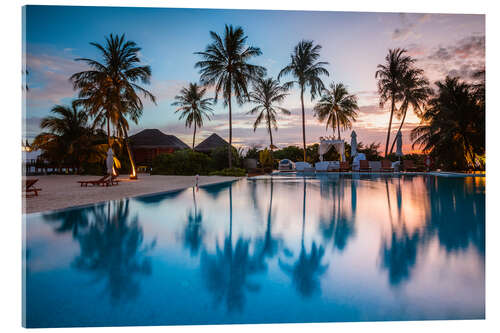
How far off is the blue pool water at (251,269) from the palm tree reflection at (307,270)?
0.01m

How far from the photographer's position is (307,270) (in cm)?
282

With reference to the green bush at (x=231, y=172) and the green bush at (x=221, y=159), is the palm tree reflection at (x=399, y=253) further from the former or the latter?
the green bush at (x=221, y=159)

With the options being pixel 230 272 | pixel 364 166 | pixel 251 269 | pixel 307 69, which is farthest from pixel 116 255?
pixel 307 69

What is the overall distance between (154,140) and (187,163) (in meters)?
12.1

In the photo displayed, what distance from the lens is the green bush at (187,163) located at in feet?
65.1

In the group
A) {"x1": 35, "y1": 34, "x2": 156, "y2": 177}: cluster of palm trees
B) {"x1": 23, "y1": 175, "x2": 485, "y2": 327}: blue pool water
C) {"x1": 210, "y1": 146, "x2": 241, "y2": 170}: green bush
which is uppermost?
{"x1": 35, "y1": 34, "x2": 156, "y2": 177}: cluster of palm trees

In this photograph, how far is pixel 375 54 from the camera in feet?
29.8

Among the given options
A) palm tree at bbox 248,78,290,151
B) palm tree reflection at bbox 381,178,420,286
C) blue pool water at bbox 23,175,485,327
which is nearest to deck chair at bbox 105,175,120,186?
blue pool water at bbox 23,175,485,327

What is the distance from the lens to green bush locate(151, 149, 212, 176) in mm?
19844

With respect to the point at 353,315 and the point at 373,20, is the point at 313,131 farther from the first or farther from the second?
the point at 353,315

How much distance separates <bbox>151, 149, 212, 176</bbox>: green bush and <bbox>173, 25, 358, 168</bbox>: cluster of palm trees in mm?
2494

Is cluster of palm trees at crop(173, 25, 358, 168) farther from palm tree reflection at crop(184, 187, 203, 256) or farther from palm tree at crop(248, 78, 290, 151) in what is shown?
palm tree reflection at crop(184, 187, 203, 256)

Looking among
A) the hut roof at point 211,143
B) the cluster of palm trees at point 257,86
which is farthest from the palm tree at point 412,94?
the hut roof at point 211,143
